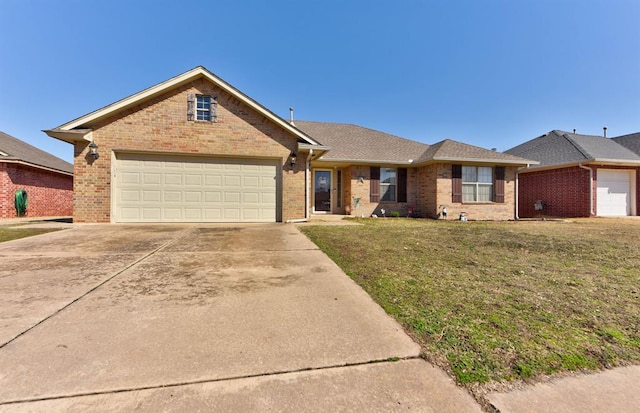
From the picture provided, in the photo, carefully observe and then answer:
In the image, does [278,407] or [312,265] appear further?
[312,265]

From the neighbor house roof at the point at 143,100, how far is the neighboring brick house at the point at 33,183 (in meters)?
6.48

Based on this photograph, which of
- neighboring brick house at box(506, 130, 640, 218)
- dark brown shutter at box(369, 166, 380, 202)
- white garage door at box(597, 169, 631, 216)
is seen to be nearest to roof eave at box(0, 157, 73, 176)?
dark brown shutter at box(369, 166, 380, 202)

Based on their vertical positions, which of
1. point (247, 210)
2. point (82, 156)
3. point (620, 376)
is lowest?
point (620, 376)

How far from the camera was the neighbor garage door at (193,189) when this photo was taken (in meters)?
9.41

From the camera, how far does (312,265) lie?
4.24 meters

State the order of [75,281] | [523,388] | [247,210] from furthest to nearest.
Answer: [247,210], [75,281], [523,388]

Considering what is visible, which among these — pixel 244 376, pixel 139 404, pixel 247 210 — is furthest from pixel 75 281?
pixel 247 210

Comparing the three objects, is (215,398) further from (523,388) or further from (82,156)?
(82,156)

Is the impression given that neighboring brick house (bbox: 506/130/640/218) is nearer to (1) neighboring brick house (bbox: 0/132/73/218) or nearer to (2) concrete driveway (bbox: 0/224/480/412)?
(2) concrete driveway (bbox: 0/224/480/412)

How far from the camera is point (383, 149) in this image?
15.0 meters

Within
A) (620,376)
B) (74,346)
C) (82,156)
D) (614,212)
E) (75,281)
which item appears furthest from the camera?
(614,212)

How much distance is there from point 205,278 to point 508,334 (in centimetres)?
316

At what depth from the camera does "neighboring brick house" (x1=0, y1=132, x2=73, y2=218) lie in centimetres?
1234

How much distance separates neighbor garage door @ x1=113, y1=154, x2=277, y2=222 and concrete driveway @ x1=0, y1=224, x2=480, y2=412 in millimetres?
5799
